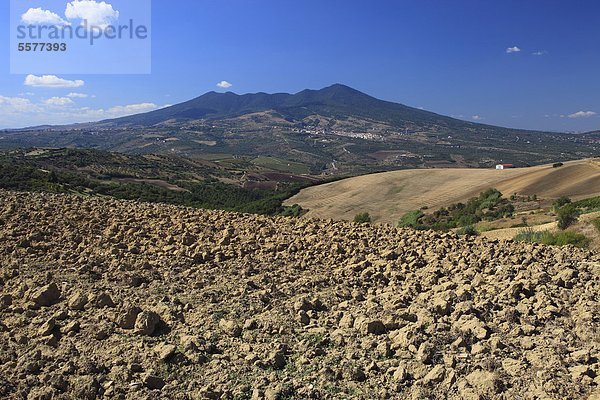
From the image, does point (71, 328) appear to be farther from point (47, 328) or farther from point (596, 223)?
point (596, 223)

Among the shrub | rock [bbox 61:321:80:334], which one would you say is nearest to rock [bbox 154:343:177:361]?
rock [bbox 61:321:80:334]

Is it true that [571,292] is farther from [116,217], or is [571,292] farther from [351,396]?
[116,217]

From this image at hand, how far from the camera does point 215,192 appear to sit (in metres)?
68.9

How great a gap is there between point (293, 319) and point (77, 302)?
3.48 metres

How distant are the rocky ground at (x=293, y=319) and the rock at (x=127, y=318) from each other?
0.02 meters

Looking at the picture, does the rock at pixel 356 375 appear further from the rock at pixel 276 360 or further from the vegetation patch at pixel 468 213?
the vegetation patch at pixel 468 213

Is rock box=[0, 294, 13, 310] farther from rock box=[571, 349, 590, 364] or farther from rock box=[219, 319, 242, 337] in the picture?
rock box=[571, 349, 590, 364]

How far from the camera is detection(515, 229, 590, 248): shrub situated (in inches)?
550

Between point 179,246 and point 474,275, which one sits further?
point 179,246

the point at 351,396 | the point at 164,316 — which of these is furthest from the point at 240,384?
the point at 164,316

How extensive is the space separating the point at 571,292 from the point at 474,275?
179cm

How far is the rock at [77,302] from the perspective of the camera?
7305 millimetres

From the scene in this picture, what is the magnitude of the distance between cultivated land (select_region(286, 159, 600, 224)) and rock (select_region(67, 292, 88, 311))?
29008mm

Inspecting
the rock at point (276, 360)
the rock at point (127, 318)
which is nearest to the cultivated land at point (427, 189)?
the rock at point (127, 318)
